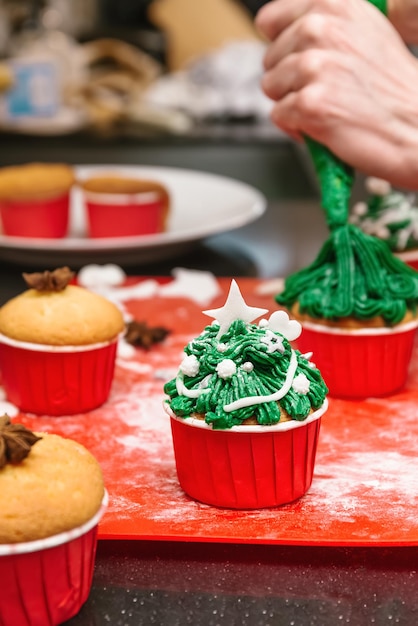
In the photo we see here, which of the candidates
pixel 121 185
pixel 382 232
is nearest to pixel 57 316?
pixel 382 232

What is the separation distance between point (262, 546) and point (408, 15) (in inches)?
45.2

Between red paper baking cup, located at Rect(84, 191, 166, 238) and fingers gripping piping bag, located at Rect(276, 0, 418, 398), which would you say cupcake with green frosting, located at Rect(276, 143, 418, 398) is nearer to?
fingers gripping piping bag, located at Rect(276, 0, 418, 398)

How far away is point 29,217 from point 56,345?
934 millimetres

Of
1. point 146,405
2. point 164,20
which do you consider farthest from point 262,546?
point 164,20

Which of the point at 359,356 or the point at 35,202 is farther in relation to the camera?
the point at 35,202

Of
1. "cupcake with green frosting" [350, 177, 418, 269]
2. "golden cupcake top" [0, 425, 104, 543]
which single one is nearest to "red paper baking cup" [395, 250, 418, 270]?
"cupcake with green frosting" [350, 177, 418, 269]

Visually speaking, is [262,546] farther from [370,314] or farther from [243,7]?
[243,7]

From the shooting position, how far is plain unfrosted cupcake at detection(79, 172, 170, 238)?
7.82ft

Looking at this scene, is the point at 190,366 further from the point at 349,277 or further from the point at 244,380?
the point at 349,277

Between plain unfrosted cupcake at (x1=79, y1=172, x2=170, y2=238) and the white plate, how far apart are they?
1.7 inches

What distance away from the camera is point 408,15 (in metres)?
1.80

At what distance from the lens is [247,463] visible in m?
1.19

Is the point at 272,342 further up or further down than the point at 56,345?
further up

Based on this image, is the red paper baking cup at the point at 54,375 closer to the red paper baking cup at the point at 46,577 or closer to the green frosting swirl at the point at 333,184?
the green frosting swirl at the point at 333,184
